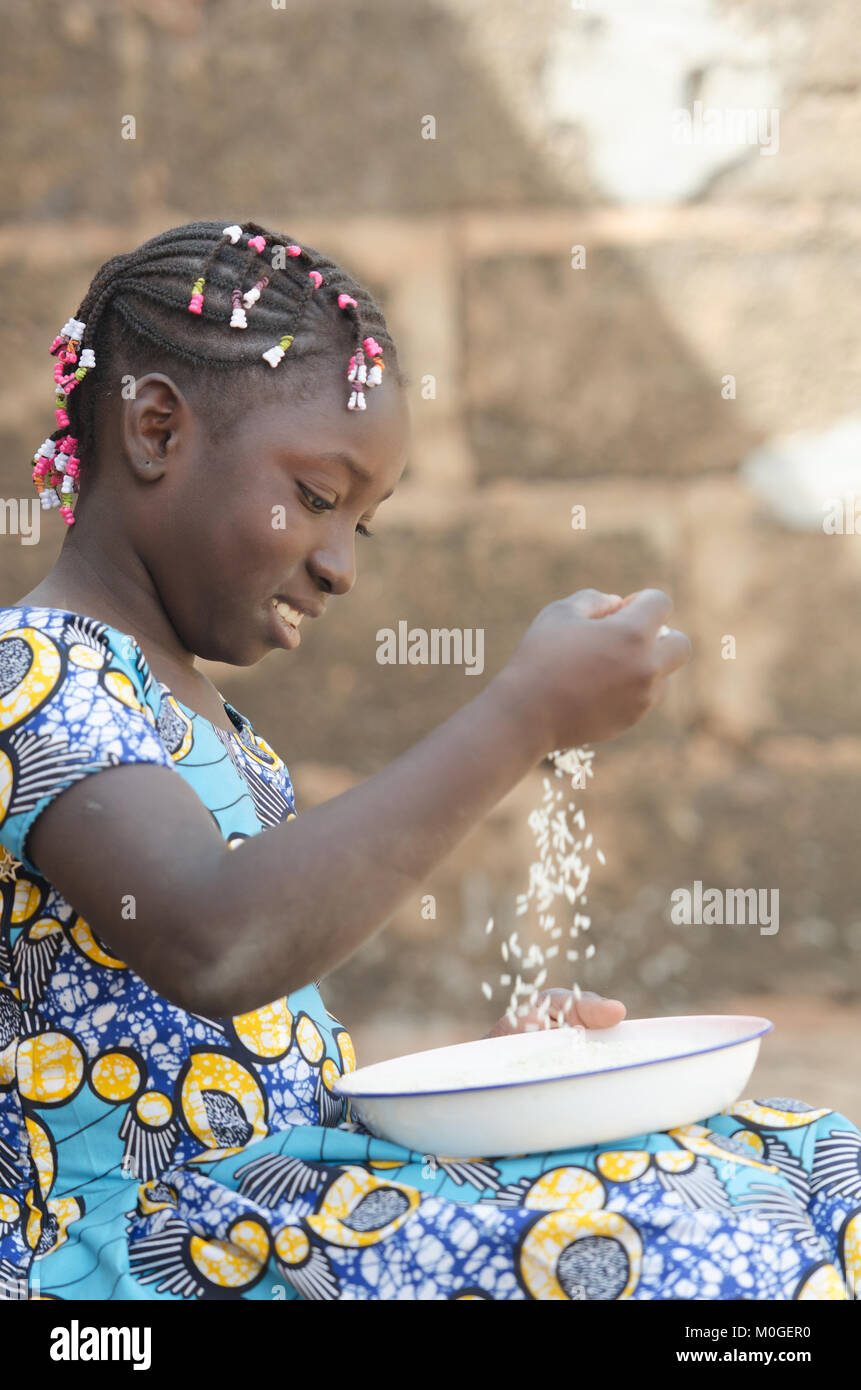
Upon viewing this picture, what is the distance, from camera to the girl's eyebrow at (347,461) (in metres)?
1.49

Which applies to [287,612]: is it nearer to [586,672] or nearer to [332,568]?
[332,568]

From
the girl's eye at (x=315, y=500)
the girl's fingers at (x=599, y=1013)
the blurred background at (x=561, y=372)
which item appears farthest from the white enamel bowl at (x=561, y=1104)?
the blurred background at (x=561, y=372)

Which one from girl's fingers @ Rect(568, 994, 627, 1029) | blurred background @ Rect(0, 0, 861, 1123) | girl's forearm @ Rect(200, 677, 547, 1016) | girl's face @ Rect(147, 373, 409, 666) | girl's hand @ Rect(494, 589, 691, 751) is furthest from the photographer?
blurred background @ Rect(0, 0, 861, 1123)

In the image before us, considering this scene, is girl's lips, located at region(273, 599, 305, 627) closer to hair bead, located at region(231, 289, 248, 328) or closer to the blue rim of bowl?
hair bead, located at region(231, 289, 248, 328)

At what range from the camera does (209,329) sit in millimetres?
1517

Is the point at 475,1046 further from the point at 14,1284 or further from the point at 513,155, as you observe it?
the point at 513,155

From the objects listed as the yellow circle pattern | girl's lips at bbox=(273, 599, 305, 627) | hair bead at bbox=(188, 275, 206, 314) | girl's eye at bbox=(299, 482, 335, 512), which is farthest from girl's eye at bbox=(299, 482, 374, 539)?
the yellow circle pattern

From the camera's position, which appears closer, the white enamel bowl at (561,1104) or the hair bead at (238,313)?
the white enamel bowl at (561,1104)

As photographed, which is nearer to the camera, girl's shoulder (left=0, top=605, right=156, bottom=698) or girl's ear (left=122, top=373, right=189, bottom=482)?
girl's shoulder (left=0, top=605, right=156, bottom=698)

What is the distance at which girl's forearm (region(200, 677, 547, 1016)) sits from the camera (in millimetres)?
1146

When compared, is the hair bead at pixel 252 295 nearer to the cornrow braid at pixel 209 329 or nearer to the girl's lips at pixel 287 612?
the cornrow braid at pixel 209 329

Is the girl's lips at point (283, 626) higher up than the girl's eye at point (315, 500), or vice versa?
the girl's eye at point (315, 500)

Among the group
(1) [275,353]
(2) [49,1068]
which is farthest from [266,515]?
(2) [49,1068]
